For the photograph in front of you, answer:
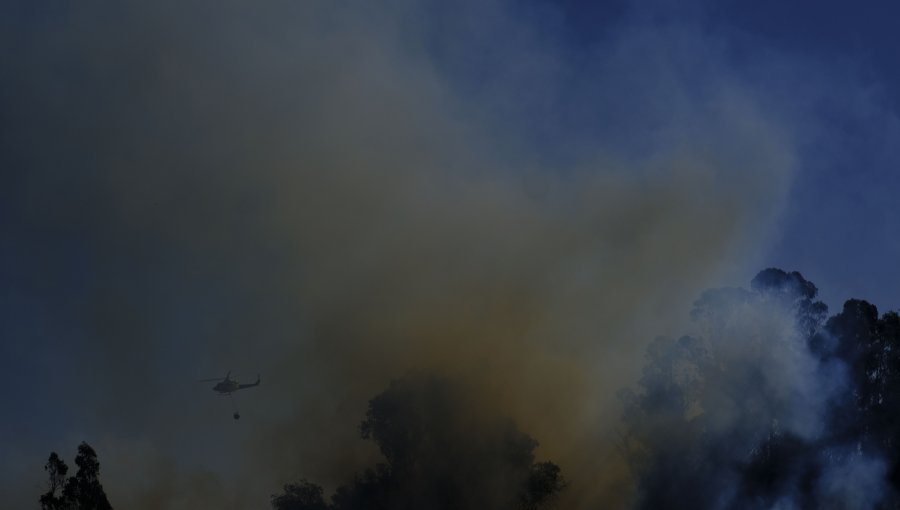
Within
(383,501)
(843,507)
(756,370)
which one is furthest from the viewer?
(383,501)

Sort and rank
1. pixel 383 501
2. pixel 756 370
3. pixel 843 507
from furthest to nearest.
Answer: pixel 383 501
pixel 756 370
pixel 843 507

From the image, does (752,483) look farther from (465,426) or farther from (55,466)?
(55,466)

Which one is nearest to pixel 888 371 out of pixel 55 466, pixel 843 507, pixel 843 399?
pixel 843 399

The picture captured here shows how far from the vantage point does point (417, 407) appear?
119m

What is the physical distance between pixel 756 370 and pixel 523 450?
77.3ft

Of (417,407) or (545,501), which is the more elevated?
(417,407)

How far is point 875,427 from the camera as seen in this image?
10088 cm

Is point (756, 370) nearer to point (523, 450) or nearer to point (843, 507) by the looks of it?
point (843, 507)

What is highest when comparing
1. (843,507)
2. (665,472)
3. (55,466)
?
(55,466)

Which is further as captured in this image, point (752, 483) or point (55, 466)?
point (55, 466)

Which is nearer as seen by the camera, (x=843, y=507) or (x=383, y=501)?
(x=843, y=507)

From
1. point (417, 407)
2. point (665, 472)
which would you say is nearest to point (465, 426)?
point (417, 407)

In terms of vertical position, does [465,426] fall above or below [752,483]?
above

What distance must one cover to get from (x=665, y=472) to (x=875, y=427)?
713 inches
